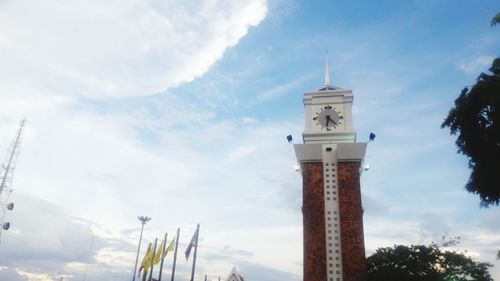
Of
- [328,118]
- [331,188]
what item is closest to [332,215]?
[331,188]

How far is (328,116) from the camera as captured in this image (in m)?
35.7

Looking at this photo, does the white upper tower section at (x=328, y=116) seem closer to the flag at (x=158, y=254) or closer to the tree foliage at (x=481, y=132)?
the tree foliage at (x=481, y=132)

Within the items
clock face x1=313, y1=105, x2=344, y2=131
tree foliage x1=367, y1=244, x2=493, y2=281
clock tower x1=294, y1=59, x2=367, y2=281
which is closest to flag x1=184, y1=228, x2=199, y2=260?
clock tower x1=294, y1=59, x2=367, y2=281

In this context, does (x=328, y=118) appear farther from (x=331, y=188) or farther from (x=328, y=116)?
(x=331, y=188)

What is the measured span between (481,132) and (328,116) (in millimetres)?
14154

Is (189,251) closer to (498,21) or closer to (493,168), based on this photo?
(493,168)

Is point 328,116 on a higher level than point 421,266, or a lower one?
higher

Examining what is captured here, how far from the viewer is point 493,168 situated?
22953 mm

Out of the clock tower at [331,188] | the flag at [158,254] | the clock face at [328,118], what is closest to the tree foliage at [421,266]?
the clock tower at [331,188]

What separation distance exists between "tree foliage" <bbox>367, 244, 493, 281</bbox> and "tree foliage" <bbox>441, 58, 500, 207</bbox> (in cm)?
1984

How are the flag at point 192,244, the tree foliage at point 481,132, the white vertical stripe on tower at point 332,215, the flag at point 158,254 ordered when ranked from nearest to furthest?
1. the tree foliage at point 481,132
2. the white vertical stripe on tower at point 332,215
3. the flag at point 192,244
4. the flag at point 158,254

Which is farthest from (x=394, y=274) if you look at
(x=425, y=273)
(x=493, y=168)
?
(x=493, y=168)

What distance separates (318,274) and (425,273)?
17.6 metres

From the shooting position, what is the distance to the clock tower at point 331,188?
1195 inches
